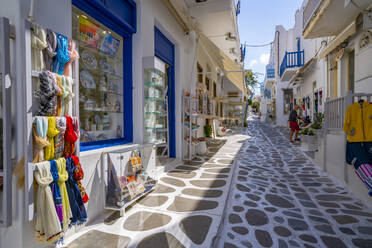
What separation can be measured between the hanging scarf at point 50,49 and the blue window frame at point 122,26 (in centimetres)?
92

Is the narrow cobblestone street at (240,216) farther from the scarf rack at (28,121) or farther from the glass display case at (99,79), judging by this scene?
the glass display case at (99,79)

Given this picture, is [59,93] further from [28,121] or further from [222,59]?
[222,59]

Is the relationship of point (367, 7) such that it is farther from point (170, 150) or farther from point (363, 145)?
point (170, 150)

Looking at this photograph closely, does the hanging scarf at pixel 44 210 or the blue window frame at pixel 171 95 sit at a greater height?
the blue window frame at pixel 171 95

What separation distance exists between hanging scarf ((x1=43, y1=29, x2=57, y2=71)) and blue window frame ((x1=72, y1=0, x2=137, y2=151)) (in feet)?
3.03

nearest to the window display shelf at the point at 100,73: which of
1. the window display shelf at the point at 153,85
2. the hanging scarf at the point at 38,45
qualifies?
the window display shelf at the point at 153,85

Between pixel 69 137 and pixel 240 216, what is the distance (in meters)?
2.53

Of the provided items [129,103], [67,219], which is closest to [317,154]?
[129,103]

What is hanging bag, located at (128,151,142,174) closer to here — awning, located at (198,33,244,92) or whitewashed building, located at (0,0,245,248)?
whitewashed building, located at (0,0,245,248)

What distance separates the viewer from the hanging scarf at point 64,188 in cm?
199

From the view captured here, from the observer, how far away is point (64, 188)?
2033 millimetres

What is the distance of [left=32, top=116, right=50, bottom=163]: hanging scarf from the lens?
1.84 meters

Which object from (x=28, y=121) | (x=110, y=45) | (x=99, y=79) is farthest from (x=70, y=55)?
(x=110, y=45)

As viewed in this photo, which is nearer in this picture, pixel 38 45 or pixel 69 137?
pixel 38 45
